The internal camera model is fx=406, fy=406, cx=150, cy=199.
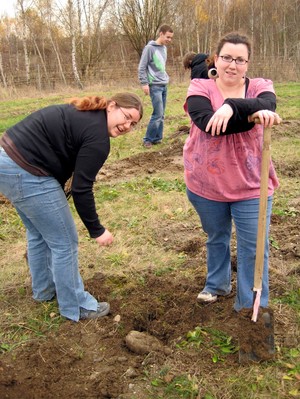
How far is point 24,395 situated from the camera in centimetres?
242

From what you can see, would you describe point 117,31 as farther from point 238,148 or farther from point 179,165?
point 238,148

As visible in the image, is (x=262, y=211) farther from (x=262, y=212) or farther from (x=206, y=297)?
(x=206, y=297)

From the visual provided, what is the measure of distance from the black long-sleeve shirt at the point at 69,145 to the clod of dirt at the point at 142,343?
0.80 metres

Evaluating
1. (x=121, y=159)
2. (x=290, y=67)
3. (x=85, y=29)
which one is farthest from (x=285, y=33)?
(x=121, y=159)

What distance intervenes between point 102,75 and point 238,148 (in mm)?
23840

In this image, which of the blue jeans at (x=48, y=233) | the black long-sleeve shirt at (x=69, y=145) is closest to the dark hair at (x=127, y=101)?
the black long-sleeve shirt at (x=69, y=145)

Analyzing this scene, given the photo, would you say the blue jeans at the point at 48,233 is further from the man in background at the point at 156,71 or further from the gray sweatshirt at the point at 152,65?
the gray sweatshirt at the point at 152,65

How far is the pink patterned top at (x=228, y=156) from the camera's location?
2461 millimetres

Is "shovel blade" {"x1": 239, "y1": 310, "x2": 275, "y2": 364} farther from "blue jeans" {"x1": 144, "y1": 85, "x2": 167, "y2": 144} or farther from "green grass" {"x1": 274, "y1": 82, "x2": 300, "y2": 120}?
"green grass" {"x1": 274, "y1": 82, "x2": 300, "y2": 120}

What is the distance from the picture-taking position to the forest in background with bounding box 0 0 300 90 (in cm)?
2314

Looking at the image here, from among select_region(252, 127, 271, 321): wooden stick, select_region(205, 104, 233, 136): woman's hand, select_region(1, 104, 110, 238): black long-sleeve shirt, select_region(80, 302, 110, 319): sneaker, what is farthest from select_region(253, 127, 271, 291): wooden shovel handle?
select_region(80, 302, 110, 319): sneaker

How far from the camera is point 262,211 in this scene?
236 centimetres

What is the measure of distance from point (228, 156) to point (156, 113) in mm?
5785

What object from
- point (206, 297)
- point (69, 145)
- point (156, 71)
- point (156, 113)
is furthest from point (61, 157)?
point (156, 71)
